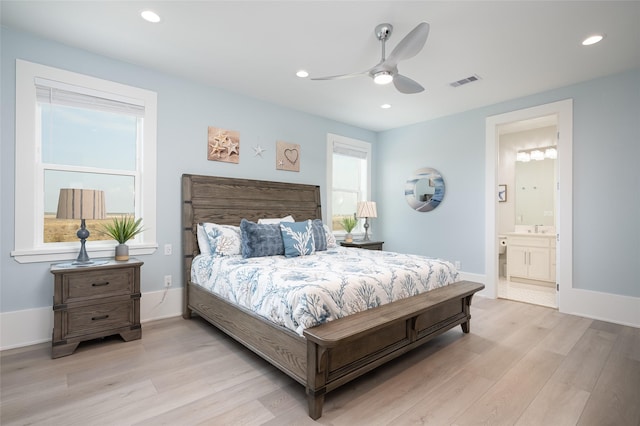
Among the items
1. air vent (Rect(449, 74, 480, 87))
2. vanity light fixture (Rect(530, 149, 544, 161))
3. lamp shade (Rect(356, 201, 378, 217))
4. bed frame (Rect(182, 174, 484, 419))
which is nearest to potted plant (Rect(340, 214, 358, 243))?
lamp shade (Rect(356, 201, 378, 217))

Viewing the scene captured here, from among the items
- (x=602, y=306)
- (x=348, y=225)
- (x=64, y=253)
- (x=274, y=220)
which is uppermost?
(x=274, y=220)

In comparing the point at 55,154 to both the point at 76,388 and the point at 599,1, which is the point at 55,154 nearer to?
the point at 76,388

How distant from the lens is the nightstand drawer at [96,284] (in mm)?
2541

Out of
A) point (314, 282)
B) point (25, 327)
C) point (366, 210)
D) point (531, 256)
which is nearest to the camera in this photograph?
point (314, 282)

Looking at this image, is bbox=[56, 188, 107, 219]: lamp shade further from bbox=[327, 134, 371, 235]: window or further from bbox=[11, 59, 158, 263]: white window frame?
bbox=[327, 134, 371, 235]: window

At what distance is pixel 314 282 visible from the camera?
6.79 feet

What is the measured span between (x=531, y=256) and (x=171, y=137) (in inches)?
224

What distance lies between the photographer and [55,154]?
9.57 ft

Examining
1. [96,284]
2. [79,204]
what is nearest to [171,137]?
[79,204]

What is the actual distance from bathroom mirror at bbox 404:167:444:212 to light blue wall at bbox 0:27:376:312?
146 centimetres

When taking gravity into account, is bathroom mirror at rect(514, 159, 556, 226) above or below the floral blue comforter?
above

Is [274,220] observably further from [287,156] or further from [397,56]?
[397,56]

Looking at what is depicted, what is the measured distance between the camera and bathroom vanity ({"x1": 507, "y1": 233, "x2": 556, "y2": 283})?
5000mm

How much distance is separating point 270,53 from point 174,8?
902 millimetres
